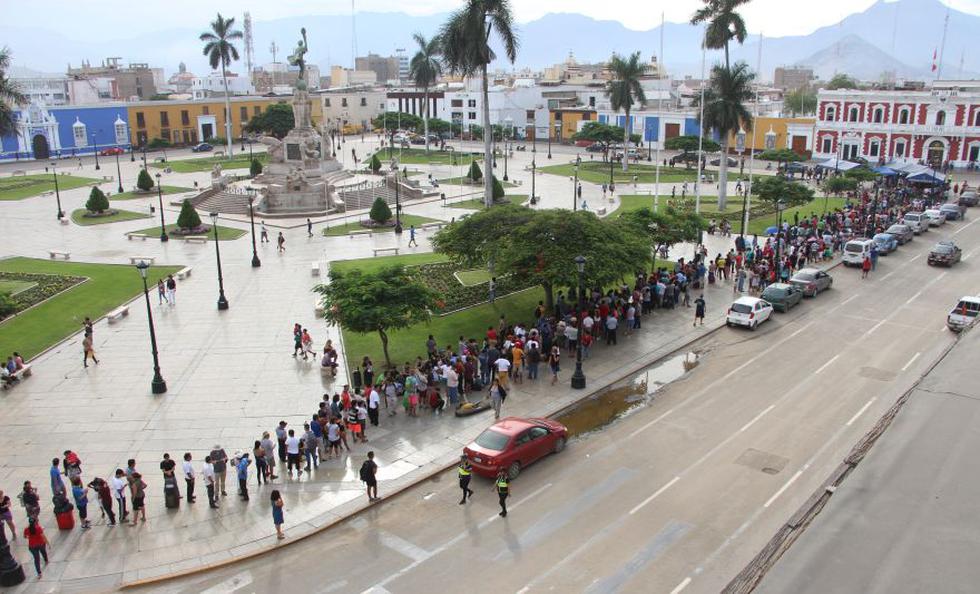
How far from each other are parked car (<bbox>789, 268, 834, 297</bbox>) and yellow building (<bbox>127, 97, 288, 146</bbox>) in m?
90.1

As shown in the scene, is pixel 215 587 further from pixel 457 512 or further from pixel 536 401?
pixel 536 401

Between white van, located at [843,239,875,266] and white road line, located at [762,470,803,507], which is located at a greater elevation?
white van, located at [843,239,875,266]

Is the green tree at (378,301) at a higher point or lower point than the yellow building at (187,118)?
lower

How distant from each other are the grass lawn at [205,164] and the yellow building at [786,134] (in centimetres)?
5414

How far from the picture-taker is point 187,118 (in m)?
107

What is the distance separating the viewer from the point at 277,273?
36.9 metres

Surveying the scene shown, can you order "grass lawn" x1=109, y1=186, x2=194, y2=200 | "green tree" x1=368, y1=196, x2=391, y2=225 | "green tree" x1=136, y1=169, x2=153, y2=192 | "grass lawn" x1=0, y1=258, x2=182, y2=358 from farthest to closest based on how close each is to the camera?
1. "green tree" x1=136, y1=169, x2=153, y2=192
2. "grass lawn" x1=109, y1=186, x2=194, y2=200
3. "green tree" x1=368, y1=196, x2=391, y2=225
4. "grass lawn" x1=0, y1=258, x2=182, y2=358

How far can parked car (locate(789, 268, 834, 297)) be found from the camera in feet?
106

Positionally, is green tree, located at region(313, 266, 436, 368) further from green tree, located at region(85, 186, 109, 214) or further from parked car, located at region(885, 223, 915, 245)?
green tree, located at region(85, 186, 109, 214)

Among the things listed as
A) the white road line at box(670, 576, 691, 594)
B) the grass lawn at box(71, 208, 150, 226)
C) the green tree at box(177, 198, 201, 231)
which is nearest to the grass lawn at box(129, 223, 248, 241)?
the green tree at box(177, 198, 201, 231)

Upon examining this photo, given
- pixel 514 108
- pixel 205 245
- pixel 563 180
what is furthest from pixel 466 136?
pixel 205 245

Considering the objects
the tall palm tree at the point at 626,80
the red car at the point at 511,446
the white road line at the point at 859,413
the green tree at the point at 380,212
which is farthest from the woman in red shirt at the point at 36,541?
the tall palm tree at the point at 626,80

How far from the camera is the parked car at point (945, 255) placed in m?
37.9

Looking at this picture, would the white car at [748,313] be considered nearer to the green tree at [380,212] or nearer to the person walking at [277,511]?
the person walking at [277,511]
